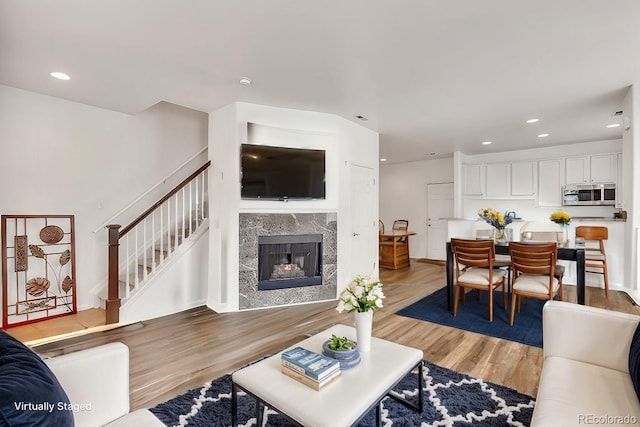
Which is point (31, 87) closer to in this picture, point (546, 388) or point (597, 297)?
point (546, 388)

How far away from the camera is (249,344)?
293cm

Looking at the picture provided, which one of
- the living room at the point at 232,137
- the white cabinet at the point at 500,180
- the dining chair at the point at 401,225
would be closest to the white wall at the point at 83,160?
the living room at the point at 232,137

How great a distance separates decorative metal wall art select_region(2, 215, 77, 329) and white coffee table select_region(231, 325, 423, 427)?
10.6 feet

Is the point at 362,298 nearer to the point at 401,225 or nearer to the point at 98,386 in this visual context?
the point at 98,386

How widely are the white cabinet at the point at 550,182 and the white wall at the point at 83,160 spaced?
21.6ft

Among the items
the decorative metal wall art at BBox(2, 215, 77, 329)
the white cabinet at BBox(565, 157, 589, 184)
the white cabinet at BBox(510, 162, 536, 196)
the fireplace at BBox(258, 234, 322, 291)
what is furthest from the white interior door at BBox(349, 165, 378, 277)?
the white cabinet at BBox(565, 157, 589, 184)

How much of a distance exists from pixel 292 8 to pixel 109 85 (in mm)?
2337

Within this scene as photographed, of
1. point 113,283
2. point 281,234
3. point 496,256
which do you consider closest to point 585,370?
point 281,234

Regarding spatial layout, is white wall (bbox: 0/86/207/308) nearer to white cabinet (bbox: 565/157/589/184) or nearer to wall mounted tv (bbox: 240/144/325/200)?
wall mounted tv (bbox: 240/144/325/200)

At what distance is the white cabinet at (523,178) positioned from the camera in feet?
20.8

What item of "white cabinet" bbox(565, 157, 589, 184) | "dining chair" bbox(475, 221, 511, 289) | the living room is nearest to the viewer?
the living room

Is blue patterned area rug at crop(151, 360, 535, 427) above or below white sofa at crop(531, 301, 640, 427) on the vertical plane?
below

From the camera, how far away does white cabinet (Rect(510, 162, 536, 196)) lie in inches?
249

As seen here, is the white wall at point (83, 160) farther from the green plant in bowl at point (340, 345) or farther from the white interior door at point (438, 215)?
the white interior door at point (438, 215)
